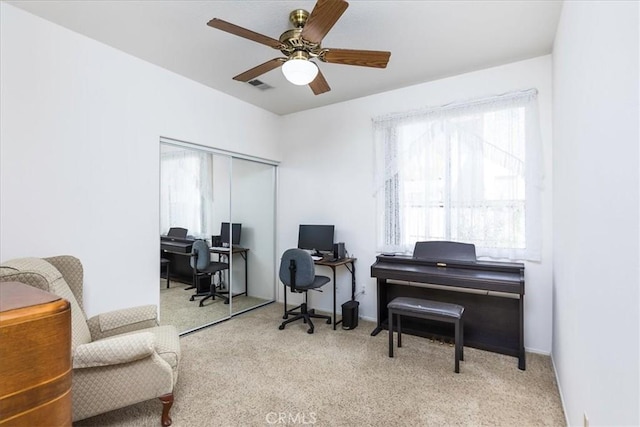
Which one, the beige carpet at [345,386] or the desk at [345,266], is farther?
the desk at [345,266]

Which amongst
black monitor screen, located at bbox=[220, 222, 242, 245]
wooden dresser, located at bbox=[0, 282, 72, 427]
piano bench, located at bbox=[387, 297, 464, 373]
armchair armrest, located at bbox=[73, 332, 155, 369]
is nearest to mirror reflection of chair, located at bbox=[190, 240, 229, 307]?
black monitor screen, located at bbox=[220, 222, 242, 245]

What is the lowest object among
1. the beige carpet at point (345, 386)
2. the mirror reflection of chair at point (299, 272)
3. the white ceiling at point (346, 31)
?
the beige carpet at point (345, 386)

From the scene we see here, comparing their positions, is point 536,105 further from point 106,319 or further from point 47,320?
point 106,319

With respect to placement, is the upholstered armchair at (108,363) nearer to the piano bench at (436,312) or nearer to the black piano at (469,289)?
the piano bench at (436,312)

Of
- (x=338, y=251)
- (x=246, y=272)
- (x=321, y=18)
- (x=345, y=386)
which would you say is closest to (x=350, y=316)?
(x=338, y=251)

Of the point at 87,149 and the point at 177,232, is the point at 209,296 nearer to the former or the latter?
the point at 177,232

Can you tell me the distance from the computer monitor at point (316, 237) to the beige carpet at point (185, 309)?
46.1 inches

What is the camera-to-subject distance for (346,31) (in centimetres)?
245

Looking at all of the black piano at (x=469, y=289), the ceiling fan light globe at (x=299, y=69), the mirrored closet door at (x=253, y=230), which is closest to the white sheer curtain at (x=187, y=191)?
the mirrored closet door at (x=253, y=230)

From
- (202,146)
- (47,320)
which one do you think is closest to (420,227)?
(202,146)

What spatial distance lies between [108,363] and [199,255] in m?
1.79

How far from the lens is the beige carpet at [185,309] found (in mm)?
3215

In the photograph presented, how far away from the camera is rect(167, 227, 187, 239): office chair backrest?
128 inches

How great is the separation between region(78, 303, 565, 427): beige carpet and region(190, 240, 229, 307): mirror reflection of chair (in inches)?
22.6
